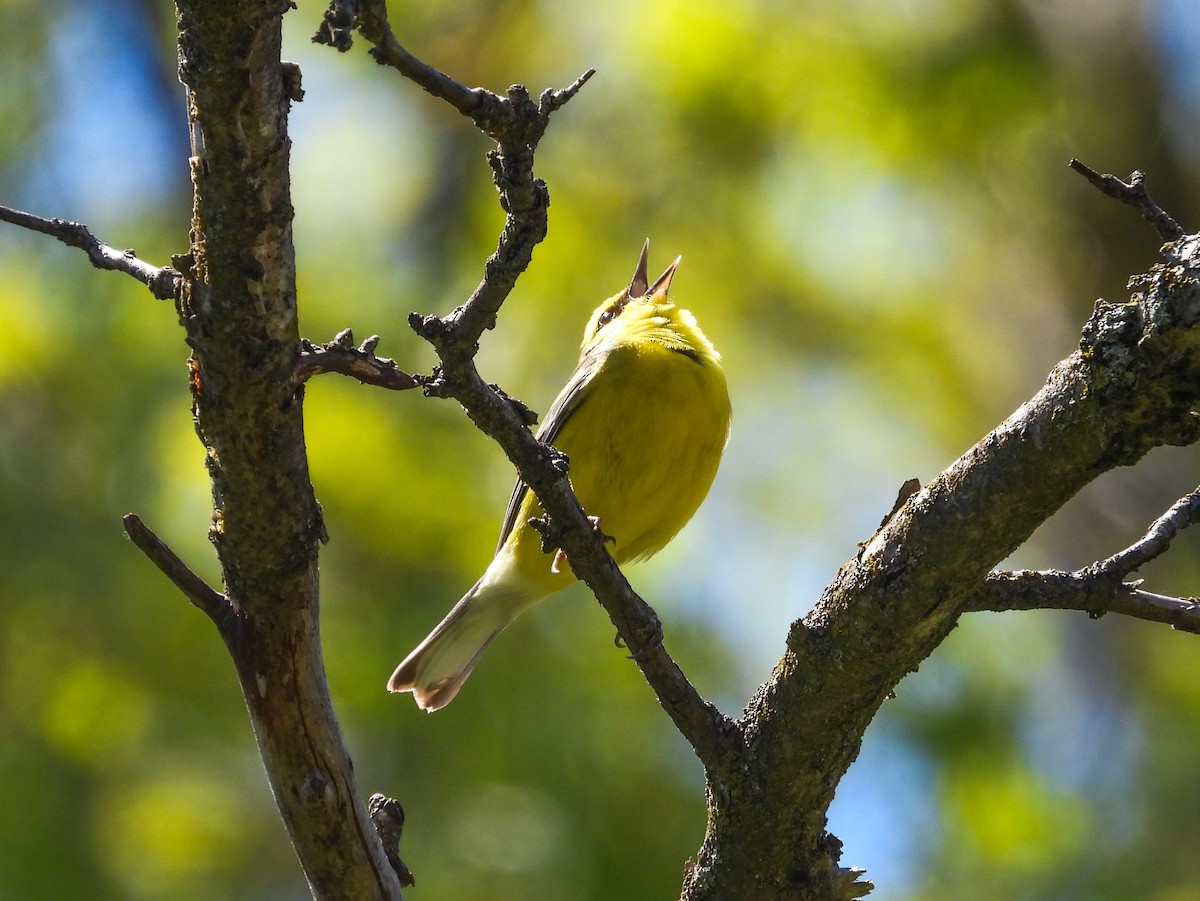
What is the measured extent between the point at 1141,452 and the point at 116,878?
472 cm

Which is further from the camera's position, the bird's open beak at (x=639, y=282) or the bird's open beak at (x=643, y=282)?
the bird's open beak at (x=639, y=282)

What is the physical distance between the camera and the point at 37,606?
5844mm

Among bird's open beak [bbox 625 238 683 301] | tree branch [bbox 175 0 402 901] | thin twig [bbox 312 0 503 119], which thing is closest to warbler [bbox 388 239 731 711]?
bird's open beak [bbox 625 238 683 301]

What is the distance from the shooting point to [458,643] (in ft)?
17.5

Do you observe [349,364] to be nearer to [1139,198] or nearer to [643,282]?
[1139,198]

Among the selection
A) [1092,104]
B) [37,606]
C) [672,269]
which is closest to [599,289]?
[672,269]

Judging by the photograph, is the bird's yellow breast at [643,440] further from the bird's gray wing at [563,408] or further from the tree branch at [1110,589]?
the tree branch at [1110,589]

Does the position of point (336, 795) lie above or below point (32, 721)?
below

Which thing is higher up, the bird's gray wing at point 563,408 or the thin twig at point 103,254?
the bird's gray wing at point 563,408

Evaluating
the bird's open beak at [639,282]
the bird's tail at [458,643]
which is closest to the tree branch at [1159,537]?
the bird's tail at [458,643]

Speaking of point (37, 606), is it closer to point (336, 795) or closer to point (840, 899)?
point (336, 795)

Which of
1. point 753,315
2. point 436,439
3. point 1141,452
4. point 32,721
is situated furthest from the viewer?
point 753,315

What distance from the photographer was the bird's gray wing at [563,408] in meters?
5.10

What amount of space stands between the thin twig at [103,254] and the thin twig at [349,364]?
0.29m
